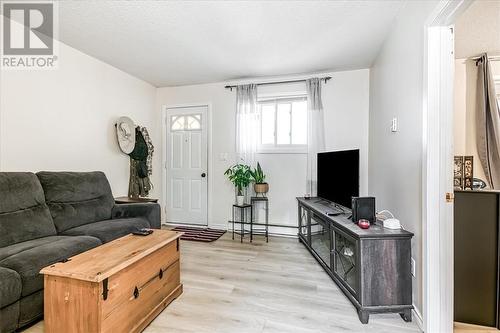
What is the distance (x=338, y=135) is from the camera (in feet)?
12.0

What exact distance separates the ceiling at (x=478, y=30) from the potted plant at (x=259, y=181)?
264 cm

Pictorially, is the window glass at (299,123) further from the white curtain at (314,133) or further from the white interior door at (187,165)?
the white interior door at (187,165)

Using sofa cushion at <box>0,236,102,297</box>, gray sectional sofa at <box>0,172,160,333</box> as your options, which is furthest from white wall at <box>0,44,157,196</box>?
sofa cushion at <box>0,236,102,297</box>

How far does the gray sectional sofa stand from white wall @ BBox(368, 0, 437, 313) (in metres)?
2.58

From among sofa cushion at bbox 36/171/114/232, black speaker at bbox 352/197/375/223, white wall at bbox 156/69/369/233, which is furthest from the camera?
white wall at bbox 156/69/369/233

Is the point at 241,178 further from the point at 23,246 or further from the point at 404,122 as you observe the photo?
the point at 23,246

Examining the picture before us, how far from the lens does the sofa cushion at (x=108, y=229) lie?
7.39ft

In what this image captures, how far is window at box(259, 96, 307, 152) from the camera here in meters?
3.82

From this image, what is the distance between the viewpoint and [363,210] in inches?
83.0

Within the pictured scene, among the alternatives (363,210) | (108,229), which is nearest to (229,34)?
(363,210)

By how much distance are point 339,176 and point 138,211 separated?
7.71 ft

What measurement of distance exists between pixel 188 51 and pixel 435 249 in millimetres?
3143

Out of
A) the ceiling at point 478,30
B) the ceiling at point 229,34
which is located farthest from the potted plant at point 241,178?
the ceiling at point 478,30

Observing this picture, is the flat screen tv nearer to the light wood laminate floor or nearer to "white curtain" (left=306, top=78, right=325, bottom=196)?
"white curtain" (left=306, top=78, right=325, bottom=196)
